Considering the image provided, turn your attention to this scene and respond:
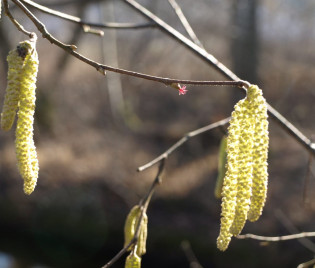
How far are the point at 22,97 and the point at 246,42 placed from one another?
8.10m

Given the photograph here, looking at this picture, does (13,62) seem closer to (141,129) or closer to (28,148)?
(28,148)

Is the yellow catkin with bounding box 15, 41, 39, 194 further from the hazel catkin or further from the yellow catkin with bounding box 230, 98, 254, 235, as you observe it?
the yellow catkin with bounding box 230, 98, 254, 235

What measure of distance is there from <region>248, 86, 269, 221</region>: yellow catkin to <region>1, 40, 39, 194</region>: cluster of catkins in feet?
1.33

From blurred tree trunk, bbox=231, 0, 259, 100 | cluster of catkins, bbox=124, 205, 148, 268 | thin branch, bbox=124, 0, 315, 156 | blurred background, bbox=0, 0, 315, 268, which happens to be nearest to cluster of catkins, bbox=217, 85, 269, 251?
cluster of catkins, bbox=124, 205, 148, 268

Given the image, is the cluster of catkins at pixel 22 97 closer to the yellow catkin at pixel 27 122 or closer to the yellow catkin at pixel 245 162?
the yellow catkin at pixel 27 122

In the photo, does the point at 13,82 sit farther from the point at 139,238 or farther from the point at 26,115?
the point at 139,238

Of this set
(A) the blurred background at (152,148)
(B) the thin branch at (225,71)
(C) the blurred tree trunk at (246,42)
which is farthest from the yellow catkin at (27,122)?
(C) the blurred tree trunk at (246,42)

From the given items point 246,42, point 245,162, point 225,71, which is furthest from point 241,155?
point 246,42

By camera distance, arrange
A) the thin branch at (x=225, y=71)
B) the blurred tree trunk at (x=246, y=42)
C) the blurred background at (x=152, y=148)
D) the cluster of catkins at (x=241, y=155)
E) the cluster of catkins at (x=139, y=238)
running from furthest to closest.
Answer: the blurred tree trunk at (x=246, y=42)
the blurred background at (x=152, y=148)
the thin branch at (x=225, y=71)
the cluster of catkins at (x=139, y=238)
the cluster of catkins at (x=241, y=155)

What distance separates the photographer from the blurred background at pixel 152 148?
639cm

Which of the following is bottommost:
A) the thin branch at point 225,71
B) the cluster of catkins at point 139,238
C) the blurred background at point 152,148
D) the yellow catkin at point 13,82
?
the cluster of catkins at point 139,238

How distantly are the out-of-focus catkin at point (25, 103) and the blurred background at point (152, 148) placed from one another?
138 inches

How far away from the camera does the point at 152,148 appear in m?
8.73

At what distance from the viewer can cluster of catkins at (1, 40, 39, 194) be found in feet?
2.85
